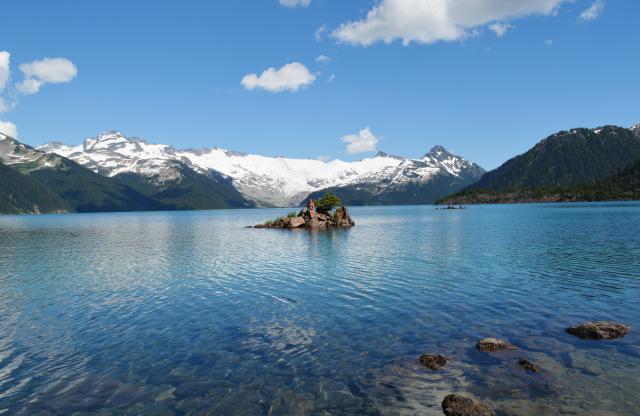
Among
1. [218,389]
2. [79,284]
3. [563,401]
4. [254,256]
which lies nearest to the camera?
[563,401]

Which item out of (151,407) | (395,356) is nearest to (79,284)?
(151,407)

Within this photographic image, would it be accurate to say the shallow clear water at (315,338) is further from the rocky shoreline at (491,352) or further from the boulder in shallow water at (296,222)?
the boulder in shallow water at (296,222)

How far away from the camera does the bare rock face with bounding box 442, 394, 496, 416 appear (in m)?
17.0

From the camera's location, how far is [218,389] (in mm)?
20344

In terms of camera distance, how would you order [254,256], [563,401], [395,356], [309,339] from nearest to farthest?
[563,401] → [395,356] → [309,339] → [254,256]

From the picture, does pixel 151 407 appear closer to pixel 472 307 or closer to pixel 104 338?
pixel 104 338

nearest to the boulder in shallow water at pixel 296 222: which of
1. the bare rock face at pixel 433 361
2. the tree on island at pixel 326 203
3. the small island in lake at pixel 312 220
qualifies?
the small island in lake at pixel 312 220

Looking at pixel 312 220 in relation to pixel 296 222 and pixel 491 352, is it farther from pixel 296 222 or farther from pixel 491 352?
pixel 491 352

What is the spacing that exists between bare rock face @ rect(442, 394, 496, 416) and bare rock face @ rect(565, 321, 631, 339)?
43.4 ft

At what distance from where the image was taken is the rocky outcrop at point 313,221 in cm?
14975

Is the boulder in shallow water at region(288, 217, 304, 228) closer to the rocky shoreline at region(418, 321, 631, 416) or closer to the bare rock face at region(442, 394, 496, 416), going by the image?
the rocky shoreline at region(418, 321, 631, 416)

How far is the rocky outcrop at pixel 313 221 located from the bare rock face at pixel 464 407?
128907 millimetres

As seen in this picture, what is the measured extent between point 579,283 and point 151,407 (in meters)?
42.1

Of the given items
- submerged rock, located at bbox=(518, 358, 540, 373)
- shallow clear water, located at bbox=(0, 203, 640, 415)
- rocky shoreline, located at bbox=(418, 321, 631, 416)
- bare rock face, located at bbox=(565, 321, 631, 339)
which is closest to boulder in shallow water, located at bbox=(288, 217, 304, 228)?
shallow clear water, located at bbox=(0, 203, 640, 415)
